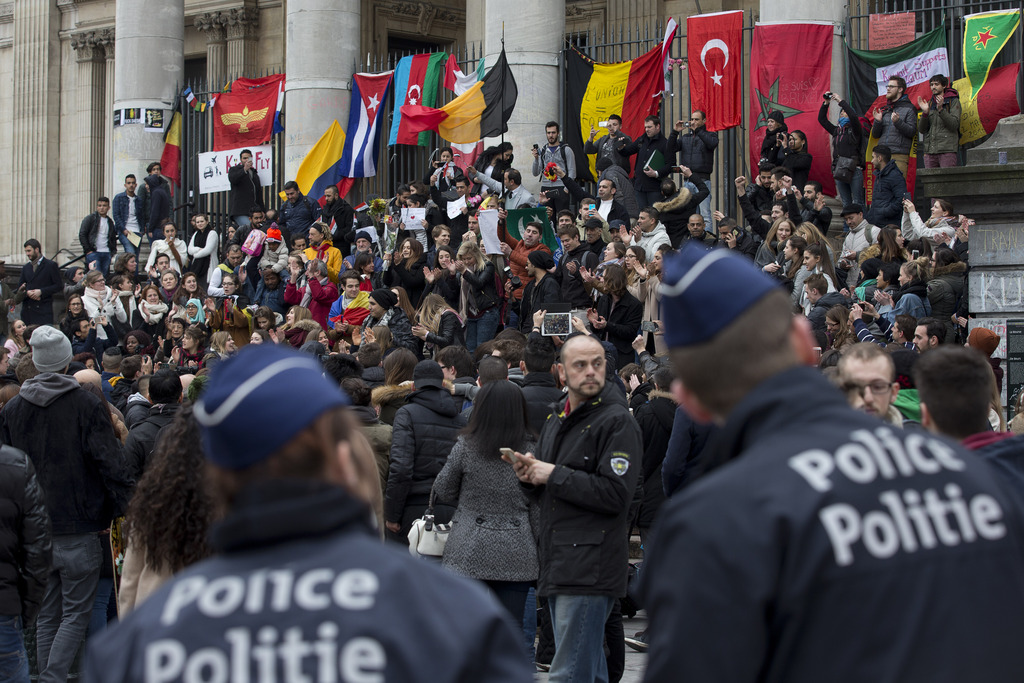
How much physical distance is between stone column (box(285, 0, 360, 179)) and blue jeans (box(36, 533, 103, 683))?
48.9 feet

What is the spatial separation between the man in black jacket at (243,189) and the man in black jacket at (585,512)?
51.5ft

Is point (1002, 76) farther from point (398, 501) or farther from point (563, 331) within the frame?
point (398, 501)

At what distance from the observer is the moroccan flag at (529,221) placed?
15.2 metres

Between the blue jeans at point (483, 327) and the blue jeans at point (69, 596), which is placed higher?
the blue jeans at point (483, 327)

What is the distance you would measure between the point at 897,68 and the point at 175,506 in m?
14.2

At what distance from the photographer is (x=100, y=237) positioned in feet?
71.2

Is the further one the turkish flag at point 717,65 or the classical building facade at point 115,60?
the classical building facade at point 115,60

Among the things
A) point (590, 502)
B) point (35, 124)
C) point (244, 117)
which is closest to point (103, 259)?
point (244, 117)

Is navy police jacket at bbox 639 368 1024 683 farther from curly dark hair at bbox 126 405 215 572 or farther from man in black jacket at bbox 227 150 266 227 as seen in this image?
man in black jacket at bbox 227 150 266 227

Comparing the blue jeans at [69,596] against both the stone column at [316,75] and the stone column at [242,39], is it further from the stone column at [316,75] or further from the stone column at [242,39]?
the stone column at [242,39]

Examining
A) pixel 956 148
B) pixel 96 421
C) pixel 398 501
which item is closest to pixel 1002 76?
pixel 956 148

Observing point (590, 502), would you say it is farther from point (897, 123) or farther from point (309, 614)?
point (897, 123)

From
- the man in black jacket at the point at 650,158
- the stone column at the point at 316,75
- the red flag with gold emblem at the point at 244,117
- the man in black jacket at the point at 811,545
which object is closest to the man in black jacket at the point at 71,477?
the man in black jacket at the point at 811,545

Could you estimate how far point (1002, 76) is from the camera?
50.0 feet
